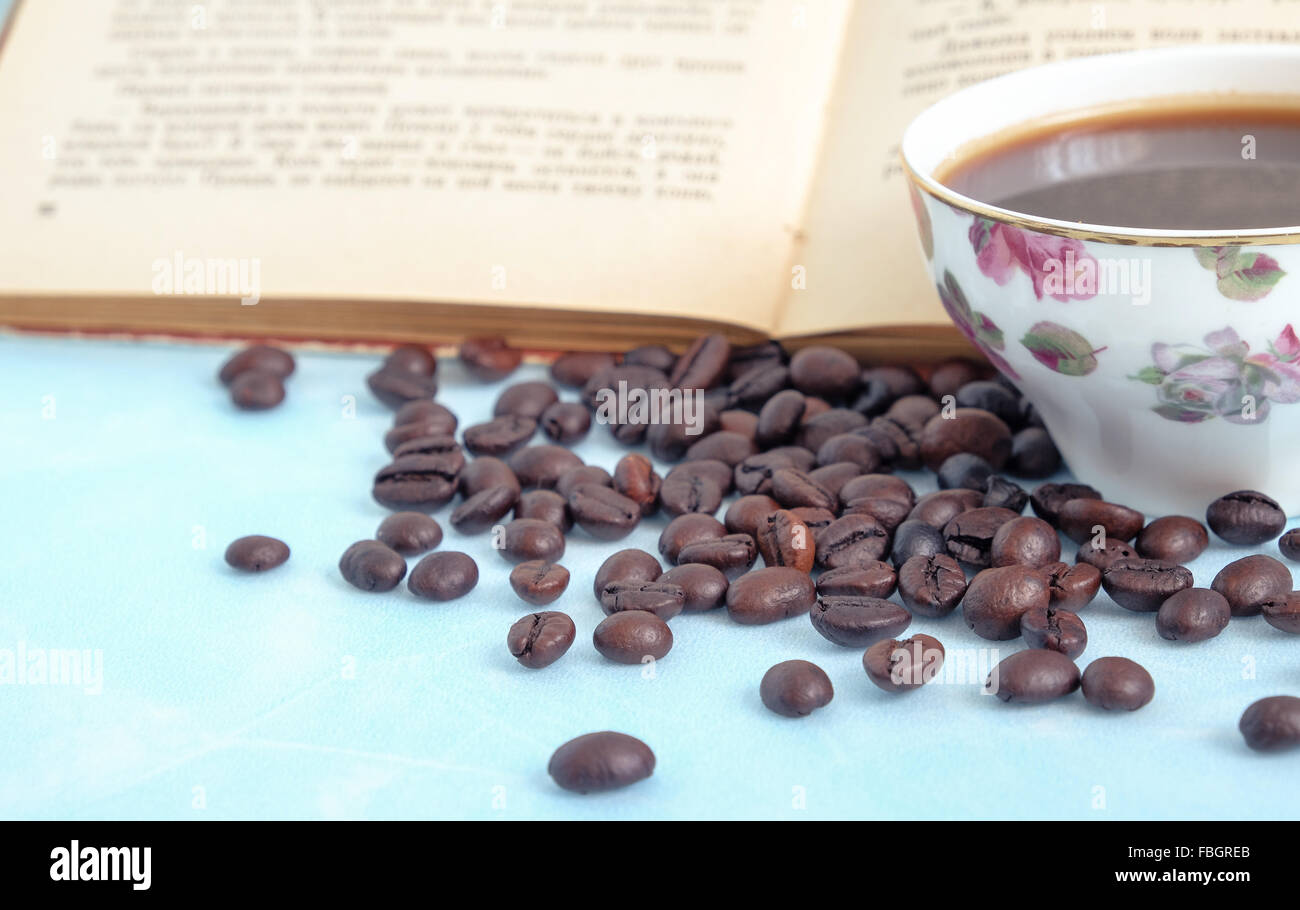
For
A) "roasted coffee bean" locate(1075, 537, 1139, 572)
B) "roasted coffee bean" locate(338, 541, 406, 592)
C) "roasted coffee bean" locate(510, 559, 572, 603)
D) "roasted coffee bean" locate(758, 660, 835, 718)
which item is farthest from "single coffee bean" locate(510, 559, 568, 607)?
"roasted coffee bean" locate(1075, 537, 1139, 572)

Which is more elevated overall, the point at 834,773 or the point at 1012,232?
the point at 1012,232

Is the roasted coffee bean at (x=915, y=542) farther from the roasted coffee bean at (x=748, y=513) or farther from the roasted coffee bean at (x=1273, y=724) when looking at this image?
the roasted coffee bean at (x=1273, y=724)

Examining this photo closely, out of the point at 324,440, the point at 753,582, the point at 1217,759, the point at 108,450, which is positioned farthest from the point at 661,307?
the point at 1217,759

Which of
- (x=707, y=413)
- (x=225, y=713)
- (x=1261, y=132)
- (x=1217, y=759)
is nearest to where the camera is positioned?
(x=1217, y=759)

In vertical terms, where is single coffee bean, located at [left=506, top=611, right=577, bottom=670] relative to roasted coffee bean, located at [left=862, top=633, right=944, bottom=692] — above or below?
above

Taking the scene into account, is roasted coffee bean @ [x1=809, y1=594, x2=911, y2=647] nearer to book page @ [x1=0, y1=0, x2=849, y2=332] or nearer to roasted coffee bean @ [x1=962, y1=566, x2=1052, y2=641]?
roasted coffee bean @ [x1=962, y1=566, x2=1052, y2=641]

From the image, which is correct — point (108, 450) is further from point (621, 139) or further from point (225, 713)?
point (621, 139)
